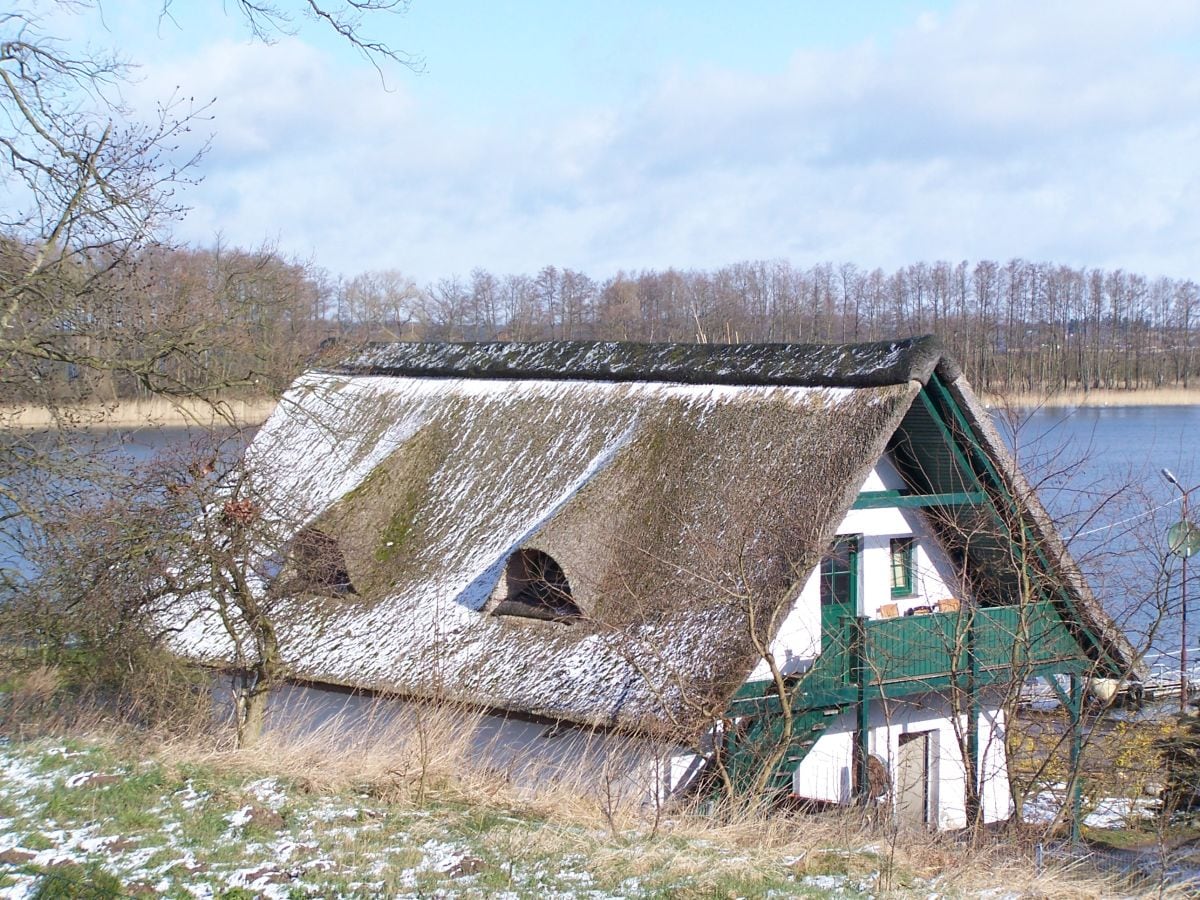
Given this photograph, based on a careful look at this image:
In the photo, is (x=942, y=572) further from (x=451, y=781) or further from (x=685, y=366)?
(x=451, y=781)

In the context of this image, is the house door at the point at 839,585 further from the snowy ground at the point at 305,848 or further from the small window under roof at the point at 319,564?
the snowy ground at the point at 305,848

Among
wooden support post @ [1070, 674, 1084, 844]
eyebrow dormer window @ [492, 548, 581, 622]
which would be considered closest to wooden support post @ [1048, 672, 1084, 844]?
wooden support post @ [1070, 674, 1084, 844]

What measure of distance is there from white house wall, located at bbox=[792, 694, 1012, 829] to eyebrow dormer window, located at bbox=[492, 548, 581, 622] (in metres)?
2.71

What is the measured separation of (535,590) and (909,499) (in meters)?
3.61

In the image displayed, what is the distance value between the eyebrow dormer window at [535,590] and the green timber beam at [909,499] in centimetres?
286

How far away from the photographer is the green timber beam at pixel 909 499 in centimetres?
1142

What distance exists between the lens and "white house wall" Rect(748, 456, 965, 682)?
1130 centimetres

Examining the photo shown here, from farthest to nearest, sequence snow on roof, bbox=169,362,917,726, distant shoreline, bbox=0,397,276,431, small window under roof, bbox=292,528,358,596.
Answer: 1. small window under roof, bbox=292,528,358,596
2. snow on roof, bbox=169,362,917,726
3. distant shoreline, bbox=0,397,276,431

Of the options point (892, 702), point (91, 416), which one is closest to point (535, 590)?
point (892, 702)

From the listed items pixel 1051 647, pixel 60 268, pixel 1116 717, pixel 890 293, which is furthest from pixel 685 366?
pixel 890 293

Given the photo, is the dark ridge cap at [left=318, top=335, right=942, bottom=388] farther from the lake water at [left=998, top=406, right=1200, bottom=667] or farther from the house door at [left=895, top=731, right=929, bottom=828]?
the house door at [left=895, top=731, right=929, bottom=828]

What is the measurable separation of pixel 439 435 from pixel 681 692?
6456mm

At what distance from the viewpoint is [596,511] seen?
11414 millimetres

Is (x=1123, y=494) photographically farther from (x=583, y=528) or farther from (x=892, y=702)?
(x=583, y=528)
